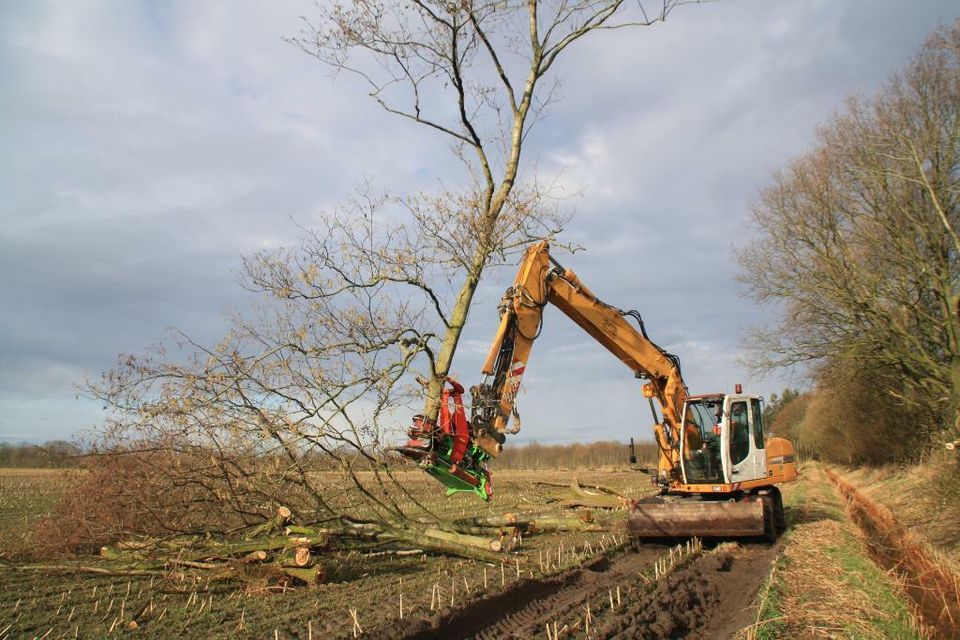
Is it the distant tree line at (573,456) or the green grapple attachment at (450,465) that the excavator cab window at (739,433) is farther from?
the distant tree line at (573,456)

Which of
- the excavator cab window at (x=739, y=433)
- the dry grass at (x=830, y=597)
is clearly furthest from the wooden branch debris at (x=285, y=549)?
the excavator cab window at (x=739, y=433)

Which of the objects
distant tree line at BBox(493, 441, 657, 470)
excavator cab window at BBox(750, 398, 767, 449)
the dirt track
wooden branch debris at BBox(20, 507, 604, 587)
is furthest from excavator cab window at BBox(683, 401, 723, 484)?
distant tree line at BBox(493, 441, 657, 470)

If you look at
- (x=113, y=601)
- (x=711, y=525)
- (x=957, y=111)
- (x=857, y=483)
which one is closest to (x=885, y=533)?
(x=711, y=525)

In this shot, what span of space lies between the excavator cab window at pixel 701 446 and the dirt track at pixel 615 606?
87.9 inches

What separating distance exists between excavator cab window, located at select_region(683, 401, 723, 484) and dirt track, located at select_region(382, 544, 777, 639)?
2232 millimetres

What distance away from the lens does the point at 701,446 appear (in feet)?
41.9

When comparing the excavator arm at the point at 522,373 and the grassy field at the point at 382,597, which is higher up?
the excavator arm at the point at 522,373

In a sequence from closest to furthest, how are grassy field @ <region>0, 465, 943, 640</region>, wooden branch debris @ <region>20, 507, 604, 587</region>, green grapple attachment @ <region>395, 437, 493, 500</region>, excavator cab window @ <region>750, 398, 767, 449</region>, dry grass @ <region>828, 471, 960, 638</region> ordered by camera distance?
grassy field @ <region>0, 465, 943, 640</region>, green grapple attachment @ <region>395, 437, 493, 500</region>, dry grass @ <region>828, 471, 960, 638</region>, wooden branch debris @ <region>20, 507, 604, 587</region>, excavator cab window @ <region>750, 398, 767, 449</region>

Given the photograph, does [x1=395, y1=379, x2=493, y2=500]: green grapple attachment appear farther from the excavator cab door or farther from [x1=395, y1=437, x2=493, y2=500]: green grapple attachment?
the excavator cab door

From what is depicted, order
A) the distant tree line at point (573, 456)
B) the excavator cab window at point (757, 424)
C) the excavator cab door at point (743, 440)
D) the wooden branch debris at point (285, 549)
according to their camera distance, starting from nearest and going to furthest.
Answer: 1. the wooden branch debris at point (285, 549)
2. the excavator cab door at point (743, 440)
3. the excavator cab window at point (757, 424)
4. the distant tree line at point (573, 456)

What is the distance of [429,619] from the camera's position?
688 centimetres

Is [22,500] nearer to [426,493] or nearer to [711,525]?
[426,493]

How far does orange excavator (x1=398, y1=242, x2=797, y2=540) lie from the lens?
8.17 m

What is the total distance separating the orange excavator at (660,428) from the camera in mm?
8172
